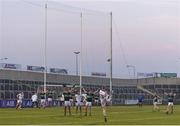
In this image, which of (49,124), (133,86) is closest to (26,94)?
(133,86)

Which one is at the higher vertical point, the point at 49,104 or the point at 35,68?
the point at 35,68

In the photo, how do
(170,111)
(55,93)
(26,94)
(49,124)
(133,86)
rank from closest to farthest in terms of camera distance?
(49,124) → (170,111) → (55,93) → (26,94) → (133,86)

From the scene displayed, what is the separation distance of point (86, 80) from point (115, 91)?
284 inches

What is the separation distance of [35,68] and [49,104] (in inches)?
1346

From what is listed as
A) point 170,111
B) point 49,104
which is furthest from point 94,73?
point 170,111

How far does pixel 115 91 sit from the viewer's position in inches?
4611

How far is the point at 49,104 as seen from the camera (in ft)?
249

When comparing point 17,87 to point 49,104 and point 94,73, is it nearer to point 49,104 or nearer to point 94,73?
point 49,104

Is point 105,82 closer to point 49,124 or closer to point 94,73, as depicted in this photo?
point 94,73

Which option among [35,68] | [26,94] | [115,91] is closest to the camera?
[26,94]

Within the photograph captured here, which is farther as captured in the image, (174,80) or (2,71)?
(174,80)

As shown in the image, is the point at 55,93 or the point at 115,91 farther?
the point at 115,91

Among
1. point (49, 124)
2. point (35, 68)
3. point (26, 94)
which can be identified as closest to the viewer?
point (49, 124)

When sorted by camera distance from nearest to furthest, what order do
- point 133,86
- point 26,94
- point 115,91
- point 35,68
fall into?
point 26,94 → point 35,68 → point 115,91 → point 133,86
